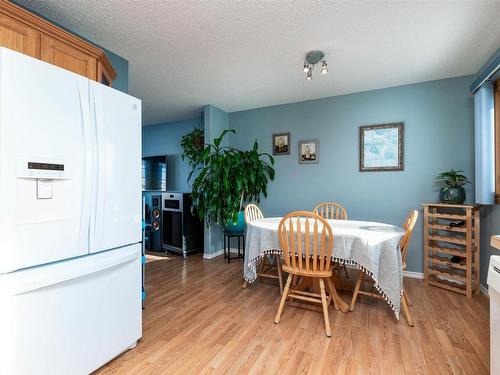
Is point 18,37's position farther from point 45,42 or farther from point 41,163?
point 41,163

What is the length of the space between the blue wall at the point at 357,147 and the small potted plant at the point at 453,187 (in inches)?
5.5

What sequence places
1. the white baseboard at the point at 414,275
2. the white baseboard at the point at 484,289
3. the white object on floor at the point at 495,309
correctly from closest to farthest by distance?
the white object on floor at the point at 495,309
the white baseboard at the point at 484,289
the white baseboard at the point at 414,275

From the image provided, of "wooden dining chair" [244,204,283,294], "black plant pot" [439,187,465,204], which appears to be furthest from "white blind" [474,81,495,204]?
"wooden dining chair" [244,204,283,294]

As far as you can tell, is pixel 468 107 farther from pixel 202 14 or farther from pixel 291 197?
pixel 202 14

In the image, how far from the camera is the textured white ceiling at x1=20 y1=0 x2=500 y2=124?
1.83 m

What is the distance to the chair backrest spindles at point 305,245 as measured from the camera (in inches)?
76.2

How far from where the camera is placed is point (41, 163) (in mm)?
1196

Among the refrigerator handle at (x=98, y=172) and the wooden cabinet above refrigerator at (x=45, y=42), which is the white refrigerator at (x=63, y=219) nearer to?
the refrigerator handle at (x=98, y=172)

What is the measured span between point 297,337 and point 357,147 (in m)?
2.57

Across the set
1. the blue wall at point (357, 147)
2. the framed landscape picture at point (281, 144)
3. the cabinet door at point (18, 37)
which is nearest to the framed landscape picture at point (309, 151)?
the blue wall at point (357, 147)

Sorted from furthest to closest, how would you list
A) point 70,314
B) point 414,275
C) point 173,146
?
1. point 173,146
2. point 414,275
3. point 70,314

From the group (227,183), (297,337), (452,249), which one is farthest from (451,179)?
(227,183)

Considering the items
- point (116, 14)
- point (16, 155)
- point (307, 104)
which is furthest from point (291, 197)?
point (16, 155)

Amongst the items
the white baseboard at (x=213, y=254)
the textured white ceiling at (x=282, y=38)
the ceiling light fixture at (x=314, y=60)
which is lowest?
the white baseboard at (x=213, y=254)
